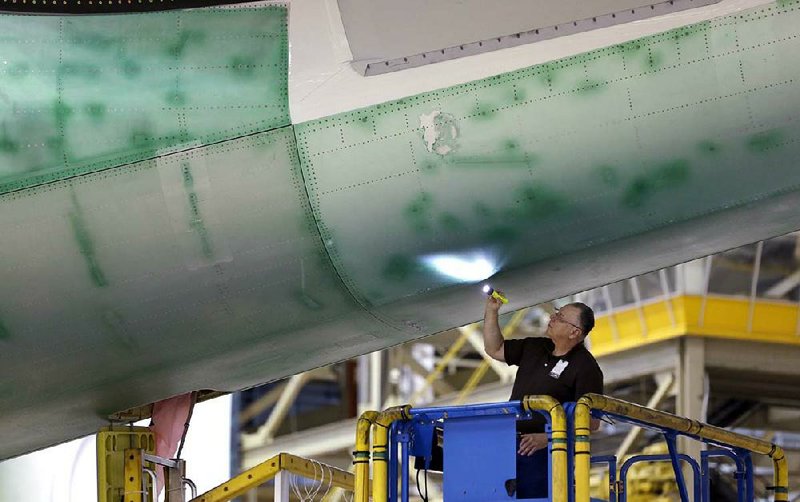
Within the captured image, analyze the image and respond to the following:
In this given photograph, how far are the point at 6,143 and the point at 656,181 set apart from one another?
11.1 ft

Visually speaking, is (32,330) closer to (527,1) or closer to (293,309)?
(293,309)

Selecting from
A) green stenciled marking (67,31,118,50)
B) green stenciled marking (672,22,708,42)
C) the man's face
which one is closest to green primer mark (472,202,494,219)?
the man's face

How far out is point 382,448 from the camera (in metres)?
6.96

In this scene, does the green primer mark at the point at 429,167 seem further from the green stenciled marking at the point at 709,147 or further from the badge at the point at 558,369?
the badge at the point at 558,369

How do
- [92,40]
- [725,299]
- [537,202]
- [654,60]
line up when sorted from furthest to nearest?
[725,299]
[92,40]
[537,202]
[654,60]

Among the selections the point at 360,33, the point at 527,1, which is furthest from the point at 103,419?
the point at 527,1

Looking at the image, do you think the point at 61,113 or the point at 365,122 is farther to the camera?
the point at 61,113

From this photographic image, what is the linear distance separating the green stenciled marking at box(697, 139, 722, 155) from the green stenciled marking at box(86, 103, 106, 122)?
307cm

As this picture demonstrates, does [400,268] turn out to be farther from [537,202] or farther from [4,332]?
[4,332]

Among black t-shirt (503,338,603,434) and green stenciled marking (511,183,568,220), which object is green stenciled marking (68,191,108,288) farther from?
black t-shirt (503,338,603,434)

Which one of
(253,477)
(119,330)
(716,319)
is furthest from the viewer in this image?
(716,319)

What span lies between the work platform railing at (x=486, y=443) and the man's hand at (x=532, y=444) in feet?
1.03

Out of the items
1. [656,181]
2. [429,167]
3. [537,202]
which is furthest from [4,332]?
[656,181]

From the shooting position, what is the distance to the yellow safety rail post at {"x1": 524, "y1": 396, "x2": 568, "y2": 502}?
6.28 m
